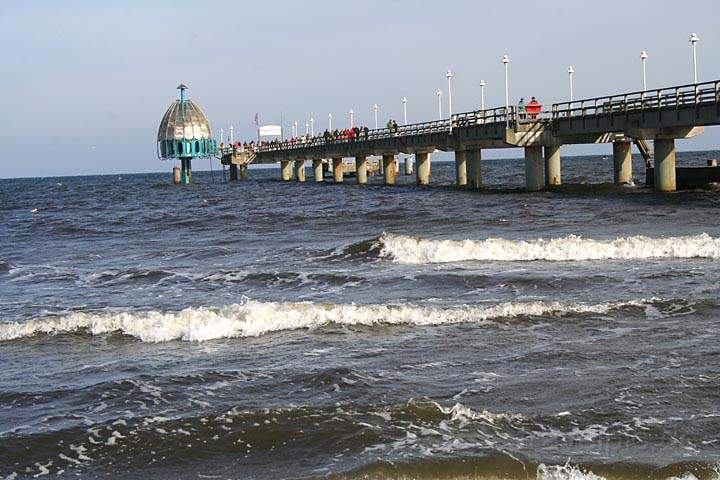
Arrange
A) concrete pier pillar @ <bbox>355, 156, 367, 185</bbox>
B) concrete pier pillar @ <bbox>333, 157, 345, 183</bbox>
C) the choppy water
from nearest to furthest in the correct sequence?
1. the choppy water
2. concrete pier pillar @ <bbox>355, 156, 367, 185</bbox>
3. concrete pier pillar @ <bbox>333, 157, 345, 183</bbox>

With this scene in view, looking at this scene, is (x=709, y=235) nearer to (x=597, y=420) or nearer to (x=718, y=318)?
(x=718, y=318)

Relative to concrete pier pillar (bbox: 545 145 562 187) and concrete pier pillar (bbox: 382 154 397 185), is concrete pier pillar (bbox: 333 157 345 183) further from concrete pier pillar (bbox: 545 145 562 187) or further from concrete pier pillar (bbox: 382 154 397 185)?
concrete pier pillar (bbox: 545 145 562 187)

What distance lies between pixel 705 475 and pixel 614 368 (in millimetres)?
3327

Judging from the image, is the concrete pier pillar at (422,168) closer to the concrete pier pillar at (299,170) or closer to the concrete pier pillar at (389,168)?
the concrete pier pillar at (389,168)

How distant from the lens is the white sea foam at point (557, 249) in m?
21.7

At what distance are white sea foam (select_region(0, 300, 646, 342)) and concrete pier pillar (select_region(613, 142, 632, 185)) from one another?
35375mm

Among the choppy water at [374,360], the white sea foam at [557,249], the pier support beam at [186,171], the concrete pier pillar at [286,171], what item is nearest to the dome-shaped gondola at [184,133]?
the pier support beam at [186,171]

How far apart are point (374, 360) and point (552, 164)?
37619 mm

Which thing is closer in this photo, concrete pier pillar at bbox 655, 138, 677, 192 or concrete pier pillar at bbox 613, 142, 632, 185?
concrete pier pillar at bbox 655, 138, 677, 192

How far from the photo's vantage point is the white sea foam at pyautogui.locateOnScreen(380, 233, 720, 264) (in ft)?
71.1

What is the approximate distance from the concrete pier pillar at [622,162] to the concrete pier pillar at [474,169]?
8.05m

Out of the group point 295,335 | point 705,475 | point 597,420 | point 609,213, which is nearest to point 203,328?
point 295,335

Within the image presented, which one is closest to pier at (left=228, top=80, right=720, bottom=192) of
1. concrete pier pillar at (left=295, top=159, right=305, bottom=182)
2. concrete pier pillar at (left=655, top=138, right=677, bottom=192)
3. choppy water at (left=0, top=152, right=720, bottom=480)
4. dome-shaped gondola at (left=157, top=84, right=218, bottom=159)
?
concrete pier pillar at (left=655, top=138, right=677, bottom=192)

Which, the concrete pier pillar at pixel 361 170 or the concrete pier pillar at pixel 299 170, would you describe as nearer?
the concrete pier pillar at pixel 361 170
